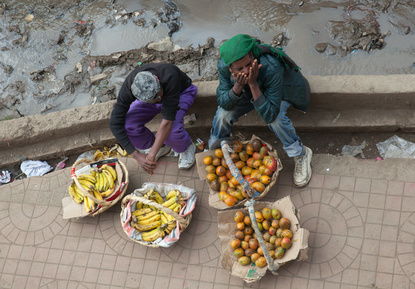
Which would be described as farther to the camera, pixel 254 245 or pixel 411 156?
pixel 411 156

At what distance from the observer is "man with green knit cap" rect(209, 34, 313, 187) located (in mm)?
3342

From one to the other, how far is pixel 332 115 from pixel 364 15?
63.8 inches

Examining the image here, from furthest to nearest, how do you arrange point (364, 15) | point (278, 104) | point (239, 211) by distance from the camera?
point (364, 15)
point (239, 211)
point (278, 104)

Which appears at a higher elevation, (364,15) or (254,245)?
A: (364,15)

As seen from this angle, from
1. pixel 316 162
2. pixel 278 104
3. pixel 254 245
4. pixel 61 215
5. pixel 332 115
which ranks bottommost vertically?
pixel 61 215

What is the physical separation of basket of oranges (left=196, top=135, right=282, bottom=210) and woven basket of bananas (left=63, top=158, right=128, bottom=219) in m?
0.94

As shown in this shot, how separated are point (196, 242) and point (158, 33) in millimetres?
3183

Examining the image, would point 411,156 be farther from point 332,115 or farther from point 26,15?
point 26,15

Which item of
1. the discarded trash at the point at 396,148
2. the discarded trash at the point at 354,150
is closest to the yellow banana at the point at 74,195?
the discarded trash at the point at 354,150

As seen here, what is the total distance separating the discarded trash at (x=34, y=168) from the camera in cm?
506

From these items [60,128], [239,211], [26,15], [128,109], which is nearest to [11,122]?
[60,128]

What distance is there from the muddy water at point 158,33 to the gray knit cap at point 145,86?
198cm

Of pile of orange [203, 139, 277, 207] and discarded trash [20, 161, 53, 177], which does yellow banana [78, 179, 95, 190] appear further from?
pile of orange [203, 139, 277, 207]

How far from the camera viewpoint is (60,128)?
15.9 ft
